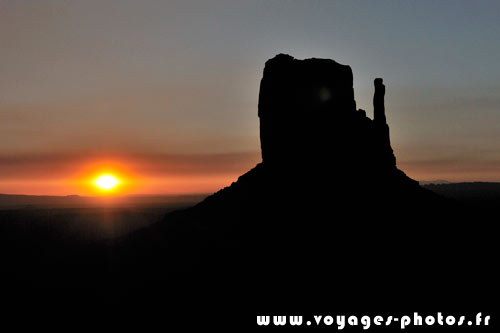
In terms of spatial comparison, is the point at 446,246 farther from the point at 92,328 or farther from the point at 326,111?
the point at 92,328

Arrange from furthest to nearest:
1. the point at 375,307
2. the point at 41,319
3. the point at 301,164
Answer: the point at 301,164 → the point at 41,319 → the point at 375,307

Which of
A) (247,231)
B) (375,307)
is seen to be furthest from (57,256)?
(375,307)

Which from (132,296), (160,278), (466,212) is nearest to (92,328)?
(132,296)

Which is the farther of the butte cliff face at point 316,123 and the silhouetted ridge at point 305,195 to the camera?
the butte cliff face at point 316,123

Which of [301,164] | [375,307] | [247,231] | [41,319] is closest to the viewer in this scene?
[375,307]

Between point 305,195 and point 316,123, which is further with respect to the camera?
point 316,123

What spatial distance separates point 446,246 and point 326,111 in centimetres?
2760

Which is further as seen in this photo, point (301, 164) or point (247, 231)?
point (301, 164)

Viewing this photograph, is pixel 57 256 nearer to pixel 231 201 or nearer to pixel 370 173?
pixel 231 201

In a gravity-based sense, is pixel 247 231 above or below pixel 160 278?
above

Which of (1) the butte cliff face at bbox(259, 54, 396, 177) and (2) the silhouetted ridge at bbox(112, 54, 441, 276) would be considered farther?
(1) the butte cliff face at bbox(259, 54, 396, 177)

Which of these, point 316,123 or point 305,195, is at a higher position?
point 316,123

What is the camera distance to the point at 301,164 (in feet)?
225

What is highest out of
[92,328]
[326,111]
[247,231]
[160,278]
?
[326,111]
